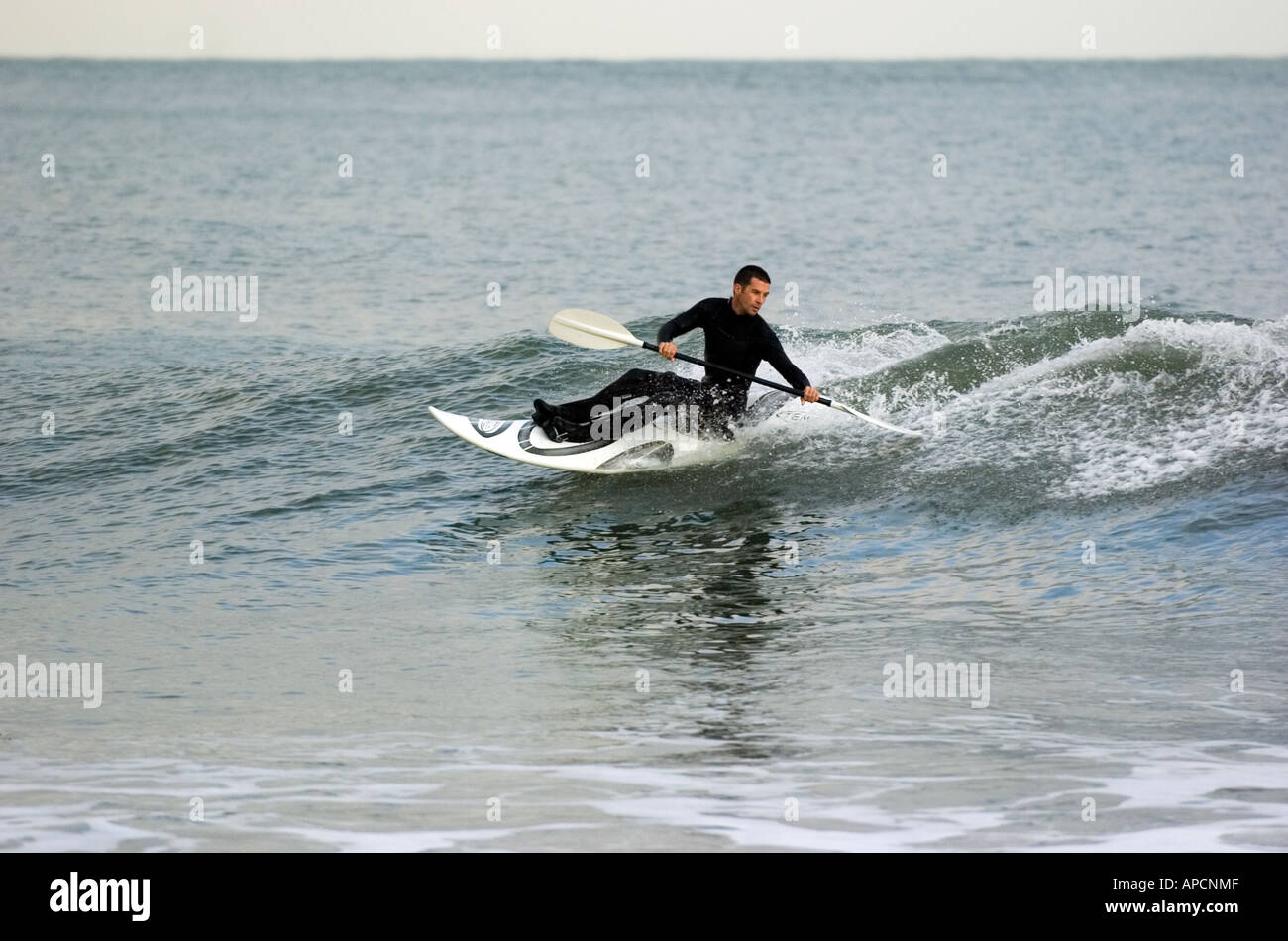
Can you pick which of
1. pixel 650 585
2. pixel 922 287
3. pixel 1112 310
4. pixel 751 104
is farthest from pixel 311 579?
pixel 751 104

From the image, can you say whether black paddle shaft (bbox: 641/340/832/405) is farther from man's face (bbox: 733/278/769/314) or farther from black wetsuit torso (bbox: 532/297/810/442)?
man's face (bbox: 733/278/769/314)

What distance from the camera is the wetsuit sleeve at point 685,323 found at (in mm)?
10336

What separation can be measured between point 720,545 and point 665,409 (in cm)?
150

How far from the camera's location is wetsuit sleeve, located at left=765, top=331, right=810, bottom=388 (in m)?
10.5

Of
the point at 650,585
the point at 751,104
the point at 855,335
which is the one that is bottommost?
the point at 650,585

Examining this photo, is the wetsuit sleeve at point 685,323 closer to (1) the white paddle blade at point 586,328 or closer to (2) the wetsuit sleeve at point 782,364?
(2) the wetsuit sleeve at point 782,364

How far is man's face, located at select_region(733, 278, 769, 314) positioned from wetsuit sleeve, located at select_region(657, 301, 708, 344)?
254mm

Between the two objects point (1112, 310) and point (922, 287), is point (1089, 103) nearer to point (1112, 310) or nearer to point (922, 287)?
point (922, 287)

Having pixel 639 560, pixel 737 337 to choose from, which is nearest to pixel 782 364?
pixel 737 337

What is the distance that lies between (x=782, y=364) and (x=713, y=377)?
2.20 ft

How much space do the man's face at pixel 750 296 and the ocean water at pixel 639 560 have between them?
143 centimetres

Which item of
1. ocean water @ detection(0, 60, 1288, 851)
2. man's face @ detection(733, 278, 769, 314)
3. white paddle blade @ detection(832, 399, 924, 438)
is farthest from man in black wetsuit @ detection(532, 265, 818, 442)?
ocean water @ detection(0, 60, 1288, 851)
